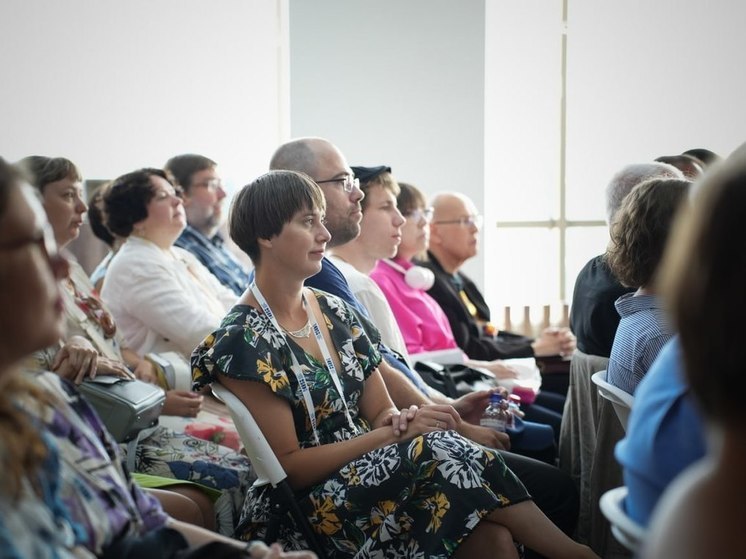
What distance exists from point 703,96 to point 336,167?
14.8ft

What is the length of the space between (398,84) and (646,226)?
4.88 m

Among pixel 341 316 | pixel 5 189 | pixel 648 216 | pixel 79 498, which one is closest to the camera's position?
pixel 5 189

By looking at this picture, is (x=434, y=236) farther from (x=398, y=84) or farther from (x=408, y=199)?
(x=398, y=84)

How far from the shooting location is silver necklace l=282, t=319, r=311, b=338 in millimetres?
2298

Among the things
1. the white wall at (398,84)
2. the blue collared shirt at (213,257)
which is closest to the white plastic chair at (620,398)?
the blue collared shirt at (213,257)

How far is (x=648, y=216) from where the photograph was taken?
2.31 meters

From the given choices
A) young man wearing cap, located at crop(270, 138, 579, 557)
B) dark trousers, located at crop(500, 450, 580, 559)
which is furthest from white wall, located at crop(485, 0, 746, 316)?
dark trousers, located at crop(500, 450, 580, 559)

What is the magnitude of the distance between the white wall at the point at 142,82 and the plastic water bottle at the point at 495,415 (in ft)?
13.4

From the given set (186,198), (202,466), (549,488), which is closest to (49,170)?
(202,466)

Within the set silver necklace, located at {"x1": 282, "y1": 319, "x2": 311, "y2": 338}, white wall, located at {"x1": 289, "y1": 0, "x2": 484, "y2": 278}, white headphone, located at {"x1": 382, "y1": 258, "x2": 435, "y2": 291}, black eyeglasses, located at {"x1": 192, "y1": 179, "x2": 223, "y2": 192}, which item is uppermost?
white wall, located at {"x1": 289, "y1": 0, "x2": 484, "y2": 278}

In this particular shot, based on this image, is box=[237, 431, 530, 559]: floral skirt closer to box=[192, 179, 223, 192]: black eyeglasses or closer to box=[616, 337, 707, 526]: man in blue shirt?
box=[616, 337, 707, 526]: man in blue shirt

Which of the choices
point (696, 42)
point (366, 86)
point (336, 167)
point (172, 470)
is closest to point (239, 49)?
point (366, 86)

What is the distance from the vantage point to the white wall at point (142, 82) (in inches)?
245

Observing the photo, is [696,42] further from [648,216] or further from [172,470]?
[172,470]
